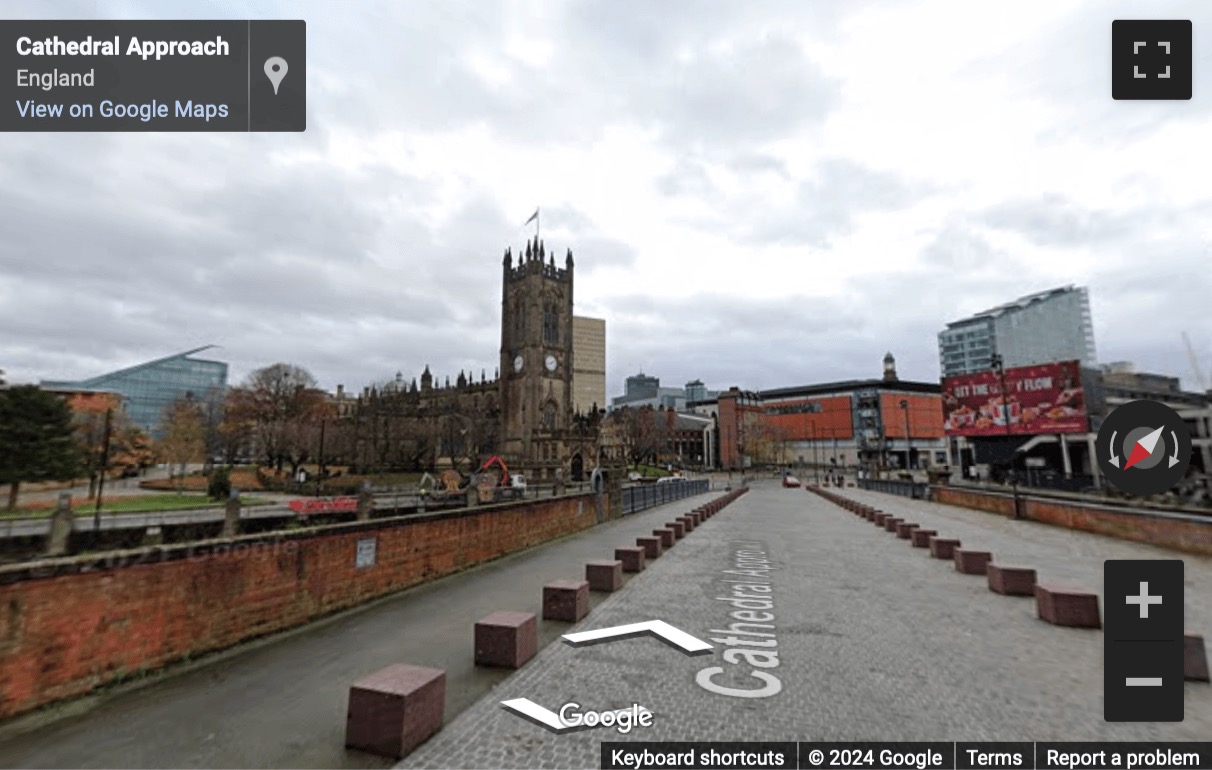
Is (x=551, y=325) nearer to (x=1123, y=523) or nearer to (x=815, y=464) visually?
(x=815, y=464)

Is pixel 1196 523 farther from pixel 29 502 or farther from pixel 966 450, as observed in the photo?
pixel 966 450

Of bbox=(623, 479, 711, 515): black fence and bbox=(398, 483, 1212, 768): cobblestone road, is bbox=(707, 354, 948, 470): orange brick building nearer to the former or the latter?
bbox=(623, 479, 711, 515): black fence

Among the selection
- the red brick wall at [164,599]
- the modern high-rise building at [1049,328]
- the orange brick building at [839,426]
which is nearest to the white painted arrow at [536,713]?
the red brick wall at [164,599]

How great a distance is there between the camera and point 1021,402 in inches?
2114

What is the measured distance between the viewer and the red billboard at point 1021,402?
163ft

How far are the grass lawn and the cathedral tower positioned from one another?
43767 millimetres

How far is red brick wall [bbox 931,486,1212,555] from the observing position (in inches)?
557

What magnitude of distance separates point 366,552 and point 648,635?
15.9 feet

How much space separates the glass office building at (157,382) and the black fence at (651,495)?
5293 inches

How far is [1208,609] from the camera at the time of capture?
878 cm

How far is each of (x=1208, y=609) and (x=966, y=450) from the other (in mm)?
79484

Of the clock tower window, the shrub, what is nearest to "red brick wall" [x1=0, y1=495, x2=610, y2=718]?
the shrub

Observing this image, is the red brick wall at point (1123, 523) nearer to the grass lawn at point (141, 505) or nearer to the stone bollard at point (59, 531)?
the stone bollard at point (59, 531)

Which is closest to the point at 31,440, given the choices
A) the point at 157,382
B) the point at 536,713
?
the point at 536,713
